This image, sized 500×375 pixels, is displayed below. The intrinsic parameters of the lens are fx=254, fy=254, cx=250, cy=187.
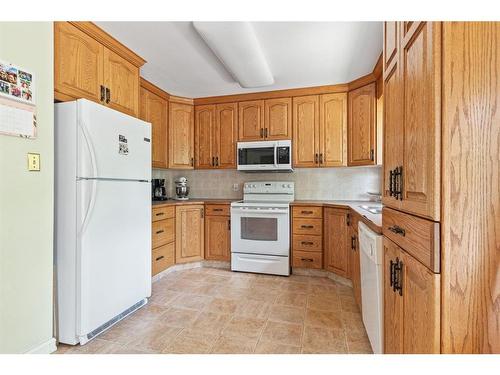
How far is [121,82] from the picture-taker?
7.32 feet

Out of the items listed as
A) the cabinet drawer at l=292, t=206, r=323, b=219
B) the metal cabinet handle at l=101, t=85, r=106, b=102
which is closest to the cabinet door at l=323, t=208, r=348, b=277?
the cabinet drawer at l=292, t=206, r=323, b=219

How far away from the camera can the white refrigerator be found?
1666mm

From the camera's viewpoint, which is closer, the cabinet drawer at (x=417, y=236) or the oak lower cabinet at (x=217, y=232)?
the cabinet drawer at (x=417, y=236)

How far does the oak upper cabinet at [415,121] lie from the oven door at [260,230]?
6.06 feet

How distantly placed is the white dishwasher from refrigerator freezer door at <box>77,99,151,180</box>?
182 centimetres

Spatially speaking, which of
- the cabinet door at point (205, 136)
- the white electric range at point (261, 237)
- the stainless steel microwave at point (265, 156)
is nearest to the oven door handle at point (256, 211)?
the white electric range at point (261, 237)

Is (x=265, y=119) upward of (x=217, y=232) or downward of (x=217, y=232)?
upward

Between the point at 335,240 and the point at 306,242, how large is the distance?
1.10 feet

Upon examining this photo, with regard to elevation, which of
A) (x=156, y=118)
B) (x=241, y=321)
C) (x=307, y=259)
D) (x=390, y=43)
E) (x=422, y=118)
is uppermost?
(x=156, y=118)

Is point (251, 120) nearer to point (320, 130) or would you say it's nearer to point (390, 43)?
point (320, 130)

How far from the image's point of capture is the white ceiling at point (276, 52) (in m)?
1.95

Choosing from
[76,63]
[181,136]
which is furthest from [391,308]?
[181,136]

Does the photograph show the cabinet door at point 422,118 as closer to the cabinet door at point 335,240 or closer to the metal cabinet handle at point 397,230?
the metal cabinet handle at point 397,230
